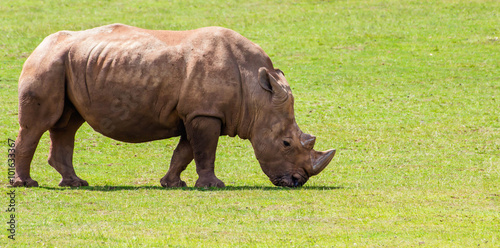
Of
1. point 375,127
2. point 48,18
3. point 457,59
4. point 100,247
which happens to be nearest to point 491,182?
point 375,127

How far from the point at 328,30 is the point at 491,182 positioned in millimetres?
16956

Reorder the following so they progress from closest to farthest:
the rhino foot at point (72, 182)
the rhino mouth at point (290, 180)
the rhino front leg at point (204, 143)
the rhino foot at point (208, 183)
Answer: the rhino front leg at point (204, 143), the rhino foot at point (208, 183), the rhino mouth at point (290, 180), the rhino foot at point (72, 182)

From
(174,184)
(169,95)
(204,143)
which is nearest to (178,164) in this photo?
(174,184)

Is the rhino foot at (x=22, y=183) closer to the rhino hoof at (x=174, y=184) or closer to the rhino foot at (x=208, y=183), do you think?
the rhino hoof at (x=174, y=184)

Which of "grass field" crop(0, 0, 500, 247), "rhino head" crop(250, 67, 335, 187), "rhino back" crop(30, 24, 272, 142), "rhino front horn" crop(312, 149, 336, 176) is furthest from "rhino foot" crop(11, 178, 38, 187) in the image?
"rhino front horn" crop(312, 149, 336, 176)

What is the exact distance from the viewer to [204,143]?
15016 millimetres

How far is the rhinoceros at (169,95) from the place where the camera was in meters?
14.9

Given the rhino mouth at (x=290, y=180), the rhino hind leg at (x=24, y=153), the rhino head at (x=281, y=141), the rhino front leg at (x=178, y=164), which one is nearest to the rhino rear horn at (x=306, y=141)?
the rhino head at (x=281, y=141)

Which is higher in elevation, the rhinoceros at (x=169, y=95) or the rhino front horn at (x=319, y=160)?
the rhinoceros at (x=169, y=95)

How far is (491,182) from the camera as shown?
1641 centimetres

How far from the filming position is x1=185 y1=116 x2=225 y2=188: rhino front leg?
14.9 meters

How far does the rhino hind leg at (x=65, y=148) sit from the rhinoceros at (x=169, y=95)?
0.89 ft

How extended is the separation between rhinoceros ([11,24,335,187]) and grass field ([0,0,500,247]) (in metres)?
0.70

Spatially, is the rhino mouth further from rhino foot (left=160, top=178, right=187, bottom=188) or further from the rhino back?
rhino foot (left=160, top=178, right=187, bottom=188)
